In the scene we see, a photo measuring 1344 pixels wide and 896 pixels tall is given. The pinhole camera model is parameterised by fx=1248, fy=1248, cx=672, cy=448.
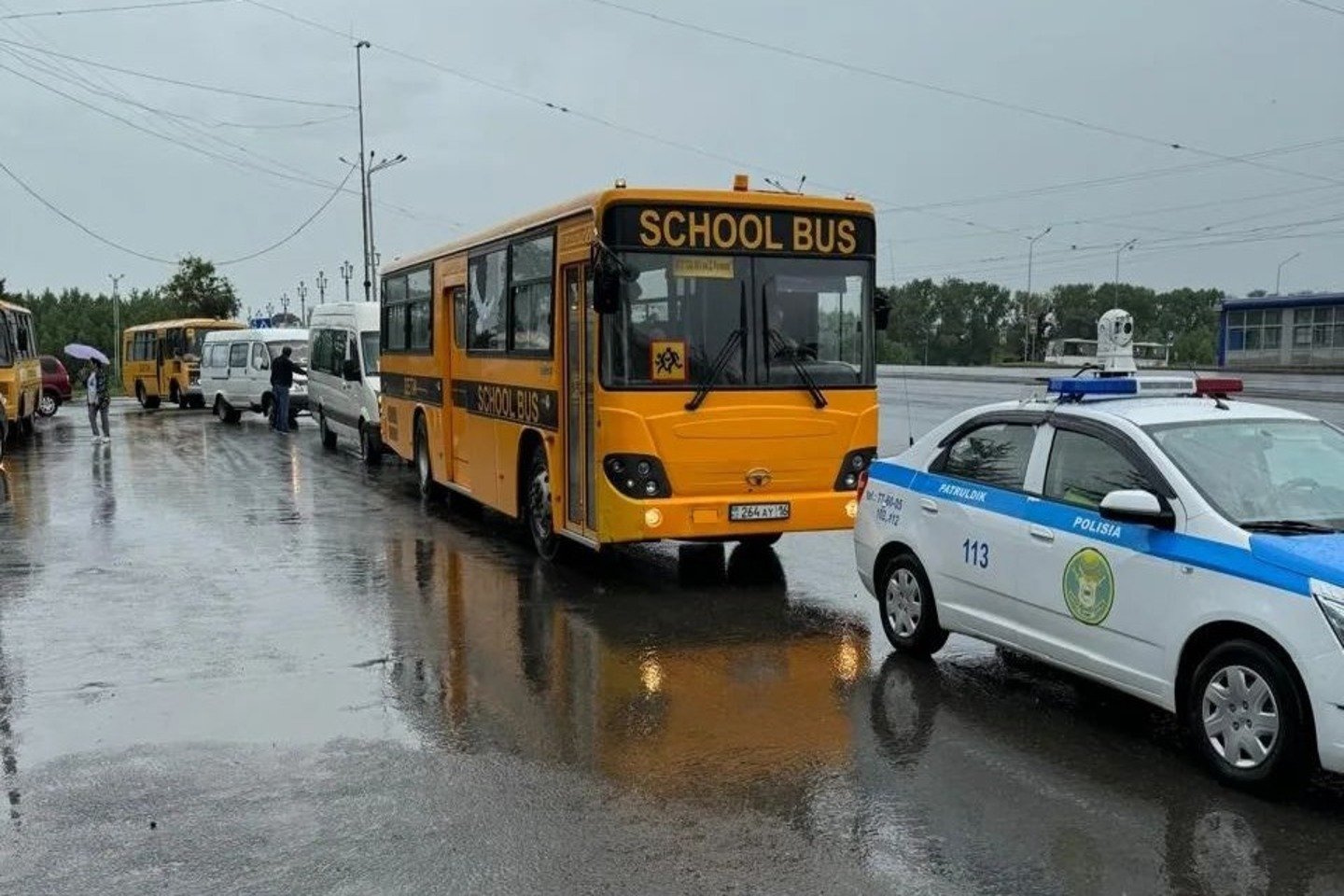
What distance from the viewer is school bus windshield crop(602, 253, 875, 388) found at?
9547 mm

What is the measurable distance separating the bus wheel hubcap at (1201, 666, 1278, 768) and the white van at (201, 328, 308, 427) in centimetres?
2764

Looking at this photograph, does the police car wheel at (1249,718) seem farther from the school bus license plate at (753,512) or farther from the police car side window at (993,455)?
the school bus license plate at (753,512)

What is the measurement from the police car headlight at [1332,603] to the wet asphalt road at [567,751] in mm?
786

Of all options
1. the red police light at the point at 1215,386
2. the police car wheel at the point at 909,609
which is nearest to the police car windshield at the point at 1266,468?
the red police light at the point at 1215,386

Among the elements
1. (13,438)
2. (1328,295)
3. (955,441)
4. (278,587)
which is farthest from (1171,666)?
(1328,295)

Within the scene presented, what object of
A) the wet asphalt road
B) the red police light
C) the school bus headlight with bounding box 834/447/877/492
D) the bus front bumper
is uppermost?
the red police light

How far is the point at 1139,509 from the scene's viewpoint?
18.4 ft

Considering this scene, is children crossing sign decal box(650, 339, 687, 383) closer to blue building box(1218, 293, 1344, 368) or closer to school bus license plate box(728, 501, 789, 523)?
school bus license plate box(728, 501, 789, 523)

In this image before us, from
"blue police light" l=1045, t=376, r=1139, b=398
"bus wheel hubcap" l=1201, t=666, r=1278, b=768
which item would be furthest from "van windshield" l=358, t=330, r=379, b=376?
"bus wheel hubcap" l=1201, t=666, r=1278, b=768

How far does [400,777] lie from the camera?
552 cm

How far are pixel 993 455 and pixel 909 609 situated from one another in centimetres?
114

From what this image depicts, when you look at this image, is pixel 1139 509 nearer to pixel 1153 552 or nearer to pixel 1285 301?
pixel 1153 552

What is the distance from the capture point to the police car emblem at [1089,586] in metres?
5.91

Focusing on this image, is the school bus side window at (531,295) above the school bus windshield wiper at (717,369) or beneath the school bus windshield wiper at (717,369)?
above
